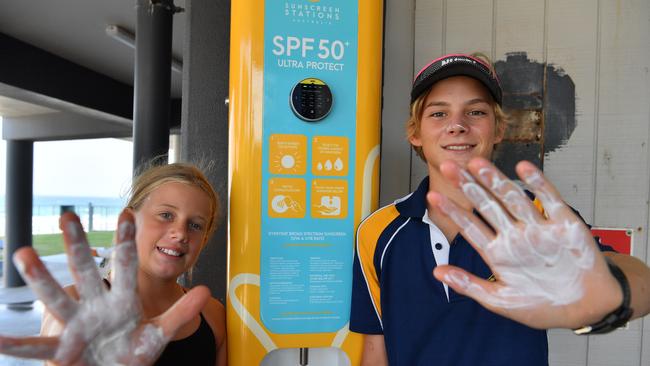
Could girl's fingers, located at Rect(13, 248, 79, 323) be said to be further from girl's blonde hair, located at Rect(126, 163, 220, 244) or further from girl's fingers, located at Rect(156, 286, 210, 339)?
girl's blonde hair, located at Rect(126, 163, 220, 244)

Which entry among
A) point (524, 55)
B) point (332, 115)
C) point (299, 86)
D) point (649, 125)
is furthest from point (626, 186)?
point (299, 86)

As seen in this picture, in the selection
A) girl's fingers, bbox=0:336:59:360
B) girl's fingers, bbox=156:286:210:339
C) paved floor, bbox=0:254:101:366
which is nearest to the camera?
girl's fingers, bbox=0:336:59:360

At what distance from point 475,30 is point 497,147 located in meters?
0.46

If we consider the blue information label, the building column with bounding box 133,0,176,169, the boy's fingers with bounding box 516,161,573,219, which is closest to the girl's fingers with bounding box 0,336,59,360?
the blue information label

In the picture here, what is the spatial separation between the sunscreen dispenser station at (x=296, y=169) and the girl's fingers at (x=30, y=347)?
0.48 metres

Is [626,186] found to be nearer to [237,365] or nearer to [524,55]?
[524,55]

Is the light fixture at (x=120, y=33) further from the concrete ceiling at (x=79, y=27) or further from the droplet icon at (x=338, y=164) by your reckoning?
the droplet icon at (x=338, y=164)

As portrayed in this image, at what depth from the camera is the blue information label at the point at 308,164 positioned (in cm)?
107

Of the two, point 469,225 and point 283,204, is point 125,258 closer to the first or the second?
point 283,204

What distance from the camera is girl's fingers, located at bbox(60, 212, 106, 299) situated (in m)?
0.65

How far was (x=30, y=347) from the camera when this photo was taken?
2.04 ft

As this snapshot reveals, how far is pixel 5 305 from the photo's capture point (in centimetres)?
577

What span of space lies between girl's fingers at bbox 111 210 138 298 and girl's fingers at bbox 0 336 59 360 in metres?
0.12

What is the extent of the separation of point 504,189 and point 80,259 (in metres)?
0.76
